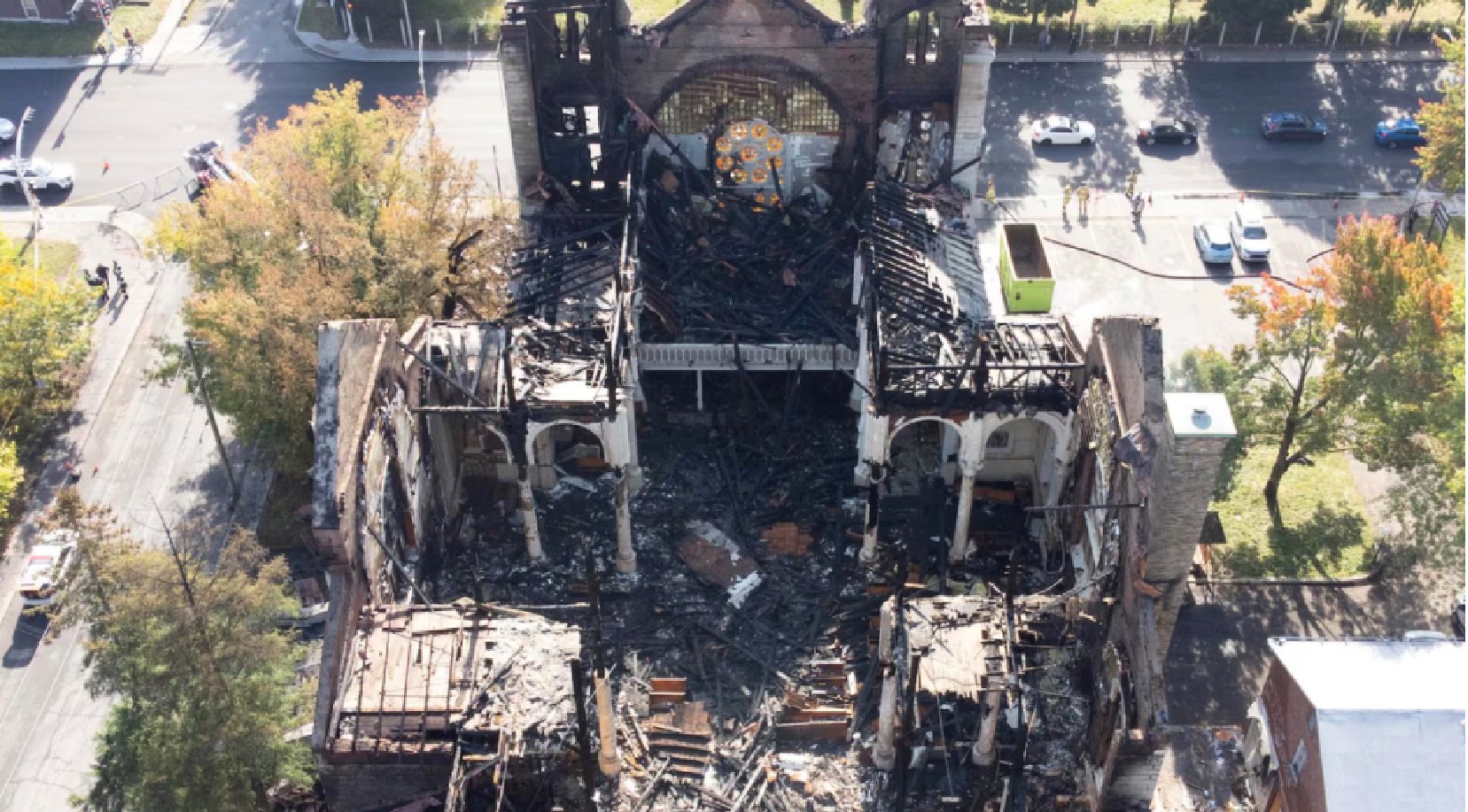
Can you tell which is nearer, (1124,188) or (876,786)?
(876,786)

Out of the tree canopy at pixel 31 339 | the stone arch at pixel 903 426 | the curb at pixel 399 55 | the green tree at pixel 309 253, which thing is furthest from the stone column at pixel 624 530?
the curb at pixel 399 55

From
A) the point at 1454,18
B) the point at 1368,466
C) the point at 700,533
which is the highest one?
the point at 1454,18

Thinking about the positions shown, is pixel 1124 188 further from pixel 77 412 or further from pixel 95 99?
pixel 95 99

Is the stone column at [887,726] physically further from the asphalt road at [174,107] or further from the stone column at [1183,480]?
the asphalt road at [174,107]

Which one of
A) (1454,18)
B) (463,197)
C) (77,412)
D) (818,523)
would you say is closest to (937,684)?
(818,523)

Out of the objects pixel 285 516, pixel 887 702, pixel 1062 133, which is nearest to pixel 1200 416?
pixel 887 702

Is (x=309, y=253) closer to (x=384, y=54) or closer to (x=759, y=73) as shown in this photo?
(x=759, y=73)

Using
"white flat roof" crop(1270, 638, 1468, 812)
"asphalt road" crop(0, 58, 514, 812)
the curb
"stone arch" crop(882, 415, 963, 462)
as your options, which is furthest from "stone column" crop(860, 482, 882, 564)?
the curb

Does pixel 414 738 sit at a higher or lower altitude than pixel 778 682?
lower
